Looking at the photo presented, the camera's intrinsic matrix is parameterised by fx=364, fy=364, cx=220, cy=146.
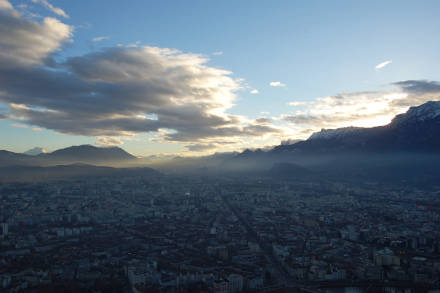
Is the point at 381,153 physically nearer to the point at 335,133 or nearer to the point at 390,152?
the point at 390,152

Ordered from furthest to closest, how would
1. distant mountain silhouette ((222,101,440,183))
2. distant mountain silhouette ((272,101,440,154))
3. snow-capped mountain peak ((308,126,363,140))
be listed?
1. snow-capped mountain peak ((308,126,363,140))
2. distant mountain silhouette ((272,101,440,154))
3. distant mountain silhouette ((222,101,440,183))

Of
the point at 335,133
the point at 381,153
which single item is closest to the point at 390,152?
the point at 381,153

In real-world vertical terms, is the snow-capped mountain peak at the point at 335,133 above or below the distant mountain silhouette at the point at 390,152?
above

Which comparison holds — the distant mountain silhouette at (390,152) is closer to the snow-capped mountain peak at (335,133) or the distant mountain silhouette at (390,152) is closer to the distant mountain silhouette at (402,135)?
the distant mountain silhouette at (402,135)

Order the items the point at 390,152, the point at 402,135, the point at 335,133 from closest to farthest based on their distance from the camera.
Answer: the point at 390,152 < the point at 402,135 < the point at 335,133

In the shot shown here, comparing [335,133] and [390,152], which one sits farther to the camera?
[335,133]

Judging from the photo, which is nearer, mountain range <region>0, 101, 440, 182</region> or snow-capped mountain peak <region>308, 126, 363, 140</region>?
mountain range <region>0, 101, 440, 182</region>

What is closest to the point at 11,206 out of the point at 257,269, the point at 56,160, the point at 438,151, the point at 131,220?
the point at 131,220

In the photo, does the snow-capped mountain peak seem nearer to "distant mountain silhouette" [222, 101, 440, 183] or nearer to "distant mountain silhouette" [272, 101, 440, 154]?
"distant mountain silhouette" [272, 101, 440, 154]

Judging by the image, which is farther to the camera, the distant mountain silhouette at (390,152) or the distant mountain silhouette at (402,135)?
the distant mountain silhouette at (402,135)

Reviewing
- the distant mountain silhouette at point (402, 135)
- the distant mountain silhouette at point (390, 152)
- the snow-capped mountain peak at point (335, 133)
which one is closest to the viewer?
the distant mountain silhouette at point (390, 152)

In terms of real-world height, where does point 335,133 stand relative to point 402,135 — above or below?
above

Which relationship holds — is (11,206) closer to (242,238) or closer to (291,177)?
(242,238)
